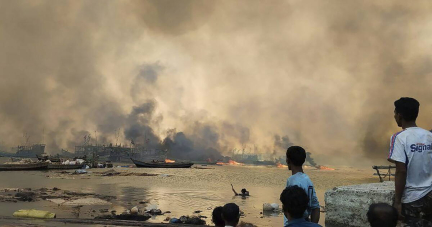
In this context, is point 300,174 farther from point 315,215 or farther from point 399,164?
point 399,164

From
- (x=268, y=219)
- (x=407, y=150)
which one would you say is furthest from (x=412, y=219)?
(x=268, y=219)

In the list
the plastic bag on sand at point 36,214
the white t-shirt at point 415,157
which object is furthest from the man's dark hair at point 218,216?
the plastic bag on sand at point 36,214

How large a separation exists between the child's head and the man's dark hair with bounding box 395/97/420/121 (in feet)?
4.20

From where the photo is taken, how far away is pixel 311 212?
4508 millimetres

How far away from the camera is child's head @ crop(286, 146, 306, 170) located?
4.47 meters

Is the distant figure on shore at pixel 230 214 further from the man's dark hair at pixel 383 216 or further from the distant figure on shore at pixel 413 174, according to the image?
the distant figure on shore at pixel 413 174

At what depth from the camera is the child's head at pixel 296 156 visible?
447 cm

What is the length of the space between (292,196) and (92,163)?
284ft

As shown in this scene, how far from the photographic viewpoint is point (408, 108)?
12.6 ft

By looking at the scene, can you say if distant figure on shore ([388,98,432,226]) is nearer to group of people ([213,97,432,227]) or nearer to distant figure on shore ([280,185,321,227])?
group of people ([213,97,432,227])

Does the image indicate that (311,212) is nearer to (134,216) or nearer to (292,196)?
(292,196)

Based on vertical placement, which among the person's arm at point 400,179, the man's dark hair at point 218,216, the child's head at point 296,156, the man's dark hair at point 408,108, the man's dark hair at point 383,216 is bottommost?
the man's dark hair at point 218,216

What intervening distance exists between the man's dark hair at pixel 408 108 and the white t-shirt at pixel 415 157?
156 millimetres

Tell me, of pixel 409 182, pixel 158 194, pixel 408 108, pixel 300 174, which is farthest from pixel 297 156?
pixel 158 194
